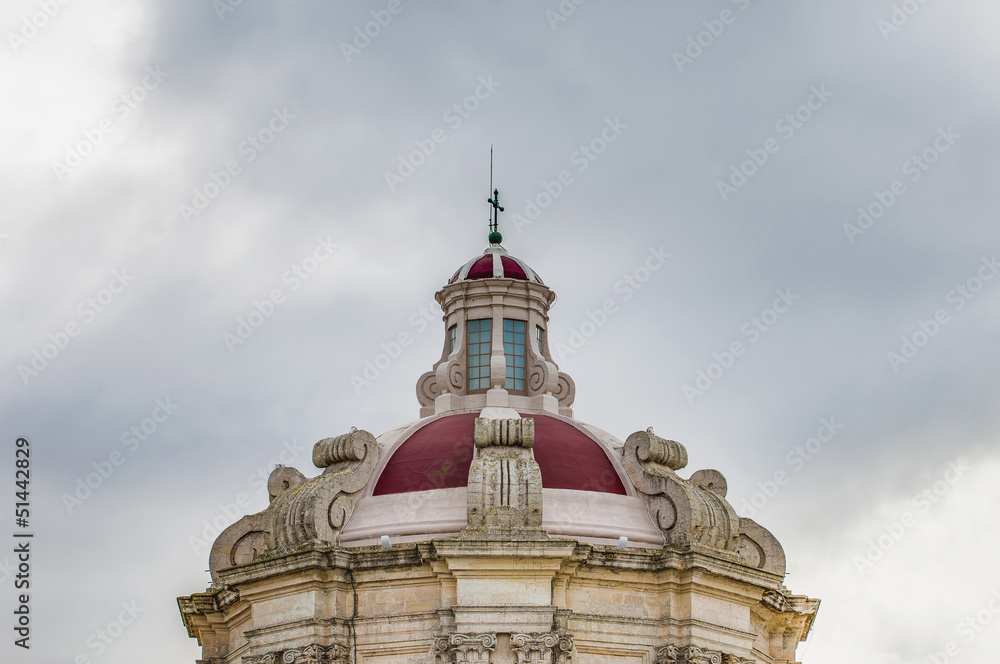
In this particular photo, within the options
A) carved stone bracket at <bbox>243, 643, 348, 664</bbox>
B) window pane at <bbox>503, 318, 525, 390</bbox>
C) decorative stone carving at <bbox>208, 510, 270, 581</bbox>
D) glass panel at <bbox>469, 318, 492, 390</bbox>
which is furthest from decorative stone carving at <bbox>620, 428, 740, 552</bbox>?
decorative stone carving at <bbox>208, 510, 270, 581</bbox>

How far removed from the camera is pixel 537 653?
3819cm

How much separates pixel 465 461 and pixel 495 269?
23.1 ft

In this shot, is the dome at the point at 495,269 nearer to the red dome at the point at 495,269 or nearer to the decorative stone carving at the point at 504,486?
→ the red dome at the point at 495,269

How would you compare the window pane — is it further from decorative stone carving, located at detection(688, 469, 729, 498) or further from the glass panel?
decorative stone carving, located at detection(688, 469, 729, 498)

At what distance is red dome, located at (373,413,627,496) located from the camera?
41.5 metres

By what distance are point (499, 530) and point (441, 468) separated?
10.9 ft

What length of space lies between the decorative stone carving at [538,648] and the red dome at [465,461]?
4.00 meters

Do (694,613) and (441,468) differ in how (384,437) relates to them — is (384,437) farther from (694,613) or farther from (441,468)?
(694,613)

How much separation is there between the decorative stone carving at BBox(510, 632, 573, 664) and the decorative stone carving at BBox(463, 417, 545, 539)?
2.03 metres

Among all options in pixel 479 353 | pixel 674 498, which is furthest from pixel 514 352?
pixel 674 498

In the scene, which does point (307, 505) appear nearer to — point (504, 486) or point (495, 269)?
point (504, 486)

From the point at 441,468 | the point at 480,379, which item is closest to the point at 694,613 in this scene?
the point at 441,468

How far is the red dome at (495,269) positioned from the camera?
47219mm

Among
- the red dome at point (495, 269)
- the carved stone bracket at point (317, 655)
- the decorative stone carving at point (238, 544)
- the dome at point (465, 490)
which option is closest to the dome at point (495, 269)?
the red dome at point (495, 269)
